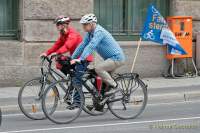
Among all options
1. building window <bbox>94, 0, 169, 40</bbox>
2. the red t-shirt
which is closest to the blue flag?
building window <bbox>94, 0, 169, 40</bbox>

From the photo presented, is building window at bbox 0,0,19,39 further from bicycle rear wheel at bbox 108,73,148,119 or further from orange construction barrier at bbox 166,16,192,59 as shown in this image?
bicycle rear wheel at bbox 108,73,148,119

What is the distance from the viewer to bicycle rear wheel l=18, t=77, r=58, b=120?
1038 centimetres

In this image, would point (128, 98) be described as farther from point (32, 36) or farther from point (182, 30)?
point (182, 30)

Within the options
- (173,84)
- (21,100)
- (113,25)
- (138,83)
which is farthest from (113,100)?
(113,25)

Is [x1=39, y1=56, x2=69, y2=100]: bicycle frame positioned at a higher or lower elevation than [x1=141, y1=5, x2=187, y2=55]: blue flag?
lower

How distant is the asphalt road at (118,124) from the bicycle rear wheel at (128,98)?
0.49 feet

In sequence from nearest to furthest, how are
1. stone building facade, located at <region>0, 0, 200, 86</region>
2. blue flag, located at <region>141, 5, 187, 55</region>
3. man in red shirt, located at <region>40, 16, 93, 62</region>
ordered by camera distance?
man in red shirt, located at <region>40, 16, 93, 62</region>, stone building facade, located at <region>0, 0, 200, 86</region>, blue flag, located at <region>141, 5, 187, 55</region>

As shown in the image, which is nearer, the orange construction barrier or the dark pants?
the dark pants

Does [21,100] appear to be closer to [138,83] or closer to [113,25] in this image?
[138,83]

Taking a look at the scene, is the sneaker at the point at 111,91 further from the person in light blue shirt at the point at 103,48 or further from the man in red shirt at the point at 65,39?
the man in red shirt at the point at 65,39

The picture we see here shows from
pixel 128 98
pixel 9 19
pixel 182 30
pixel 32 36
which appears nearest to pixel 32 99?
pixel 128 98

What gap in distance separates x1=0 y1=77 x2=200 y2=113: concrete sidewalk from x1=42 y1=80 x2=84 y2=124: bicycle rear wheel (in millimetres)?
1671

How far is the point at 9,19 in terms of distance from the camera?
49.6 feet

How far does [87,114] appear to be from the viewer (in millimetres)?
11062
